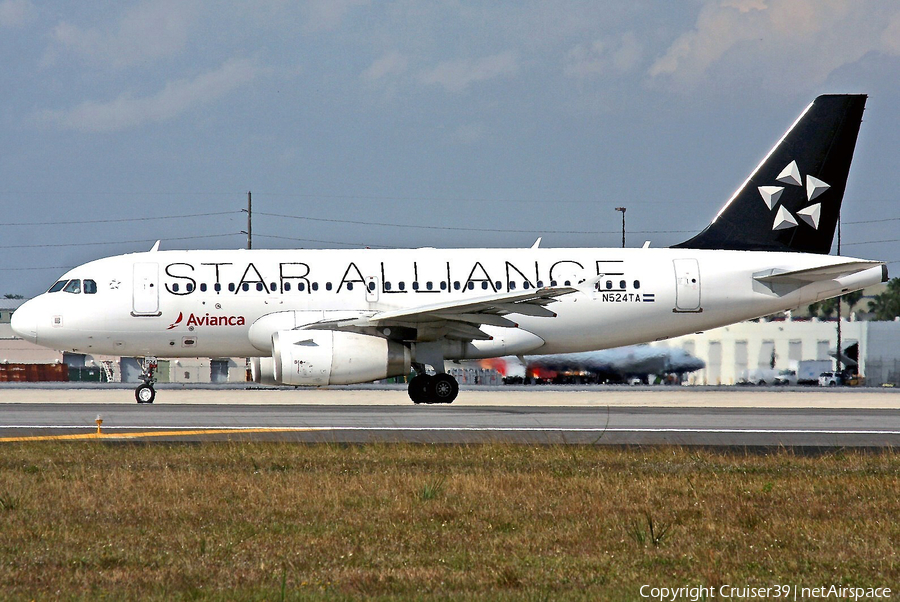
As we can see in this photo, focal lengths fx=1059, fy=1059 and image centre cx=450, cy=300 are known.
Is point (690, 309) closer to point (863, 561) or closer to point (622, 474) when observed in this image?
point (622, 474)

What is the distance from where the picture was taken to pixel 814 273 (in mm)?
27719

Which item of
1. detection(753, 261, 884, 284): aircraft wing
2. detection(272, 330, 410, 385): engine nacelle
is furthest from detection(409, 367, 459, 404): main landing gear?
detection(753, 261, 884, 284): aircraft wing

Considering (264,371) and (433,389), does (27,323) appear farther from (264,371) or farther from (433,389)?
(433,389)

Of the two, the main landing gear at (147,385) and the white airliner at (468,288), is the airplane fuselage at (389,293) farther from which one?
the main landing gear at (147,385)

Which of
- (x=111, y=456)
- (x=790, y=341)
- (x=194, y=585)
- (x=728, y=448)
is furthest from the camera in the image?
(x=790, y=341)

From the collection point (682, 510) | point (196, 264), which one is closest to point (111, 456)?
point (682, 510)

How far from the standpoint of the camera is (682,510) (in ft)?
33.9

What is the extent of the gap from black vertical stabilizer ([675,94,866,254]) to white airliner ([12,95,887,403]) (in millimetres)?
37

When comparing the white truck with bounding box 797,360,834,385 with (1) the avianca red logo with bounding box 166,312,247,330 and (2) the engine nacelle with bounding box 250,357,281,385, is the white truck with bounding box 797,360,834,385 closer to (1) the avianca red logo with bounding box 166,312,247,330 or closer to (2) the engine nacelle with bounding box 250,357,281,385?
(2) the engine nacelle with bounding box 250,357,281,385

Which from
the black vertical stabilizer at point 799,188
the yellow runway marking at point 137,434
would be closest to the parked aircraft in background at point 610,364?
the black vertical stabilizer at point 799,188

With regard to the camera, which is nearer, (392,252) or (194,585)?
(194,585)

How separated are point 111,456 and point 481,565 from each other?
8270mm

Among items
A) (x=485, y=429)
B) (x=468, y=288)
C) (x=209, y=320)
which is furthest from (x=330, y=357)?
(x=485, y=429)

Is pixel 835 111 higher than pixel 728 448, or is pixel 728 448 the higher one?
pixel 835 111
